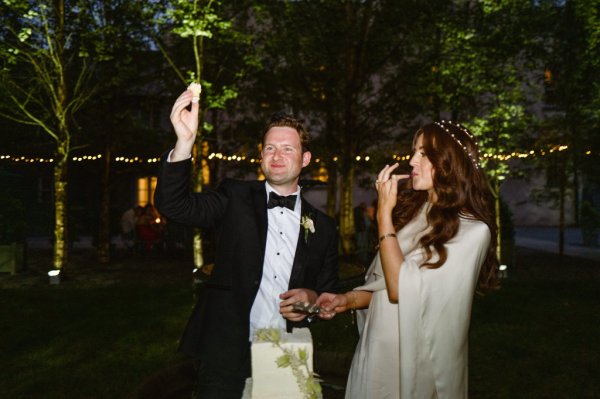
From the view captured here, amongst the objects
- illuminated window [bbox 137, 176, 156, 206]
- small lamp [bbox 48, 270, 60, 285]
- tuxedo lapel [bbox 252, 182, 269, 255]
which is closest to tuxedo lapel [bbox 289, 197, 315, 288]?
tuxedo lapel [bbox 252, 182, 269, 255]

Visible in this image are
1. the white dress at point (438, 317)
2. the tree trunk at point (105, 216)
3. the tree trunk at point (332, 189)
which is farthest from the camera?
the tree trunk at point (332, 189)

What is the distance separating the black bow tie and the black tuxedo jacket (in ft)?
0.14

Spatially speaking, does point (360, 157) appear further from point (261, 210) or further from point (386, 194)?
point (386, 194)

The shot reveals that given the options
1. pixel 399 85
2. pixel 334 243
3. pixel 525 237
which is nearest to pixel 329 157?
pixel 399 85

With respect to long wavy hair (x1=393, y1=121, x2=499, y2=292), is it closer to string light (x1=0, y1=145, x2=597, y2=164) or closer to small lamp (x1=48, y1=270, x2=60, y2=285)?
string light (x1=0, y1=145, x2=597, y2=164)

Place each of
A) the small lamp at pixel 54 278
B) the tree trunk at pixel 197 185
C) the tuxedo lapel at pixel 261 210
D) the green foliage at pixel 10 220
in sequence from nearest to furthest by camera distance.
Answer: the tuxedo lapel at pixel 261 210, the small lamp at pixel 54 278, the tree trunk at pixel 197 185, the green foliage at pixel 10 220

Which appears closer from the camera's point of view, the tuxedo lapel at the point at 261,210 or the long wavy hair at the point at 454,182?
the long wavy hair at the point at 454,182

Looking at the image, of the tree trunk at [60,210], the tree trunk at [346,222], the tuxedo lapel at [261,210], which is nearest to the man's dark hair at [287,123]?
the tuxedo lapel at [261,210]

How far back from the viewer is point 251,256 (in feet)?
10.2

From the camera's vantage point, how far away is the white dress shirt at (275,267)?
3.19 meters

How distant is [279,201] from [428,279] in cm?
111

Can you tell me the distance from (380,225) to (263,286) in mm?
859

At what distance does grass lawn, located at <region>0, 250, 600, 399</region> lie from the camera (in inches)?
247

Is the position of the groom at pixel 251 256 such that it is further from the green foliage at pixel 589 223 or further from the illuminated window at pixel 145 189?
the illuminated window at pixel 145 189
